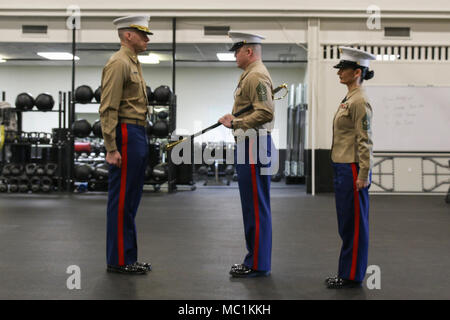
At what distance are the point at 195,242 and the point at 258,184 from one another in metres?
1.42

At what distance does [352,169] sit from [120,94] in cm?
137

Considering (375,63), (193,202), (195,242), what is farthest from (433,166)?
(195,242)

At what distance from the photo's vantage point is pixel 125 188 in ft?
9.74

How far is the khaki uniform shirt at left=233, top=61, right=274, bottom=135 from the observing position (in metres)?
2.89

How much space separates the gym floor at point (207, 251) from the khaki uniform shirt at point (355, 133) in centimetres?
71

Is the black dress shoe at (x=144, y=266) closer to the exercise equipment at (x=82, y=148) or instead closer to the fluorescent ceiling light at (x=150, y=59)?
the exercise equipment at (x=82, y=148)

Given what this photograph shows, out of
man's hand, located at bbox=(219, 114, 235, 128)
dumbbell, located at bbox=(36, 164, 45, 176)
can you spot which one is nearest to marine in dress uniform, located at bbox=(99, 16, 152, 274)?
man's hand, located at bbox=(219, 114, 235, 128)

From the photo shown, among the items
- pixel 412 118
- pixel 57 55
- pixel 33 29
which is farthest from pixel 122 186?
pixel 57 55

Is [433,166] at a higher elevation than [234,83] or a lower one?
lower

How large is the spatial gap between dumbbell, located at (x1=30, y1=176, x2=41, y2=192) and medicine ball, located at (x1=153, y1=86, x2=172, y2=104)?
2412 mm

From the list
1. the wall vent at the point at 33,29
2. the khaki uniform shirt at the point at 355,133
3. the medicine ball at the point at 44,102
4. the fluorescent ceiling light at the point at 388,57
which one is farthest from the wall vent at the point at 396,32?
the khaki uniform shirt at the point at 355,133

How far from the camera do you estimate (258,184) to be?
296 cm

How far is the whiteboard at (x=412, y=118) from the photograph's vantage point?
8.51 meters
